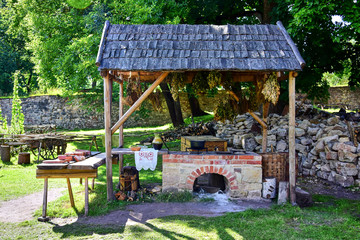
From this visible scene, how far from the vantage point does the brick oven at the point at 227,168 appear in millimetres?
6672

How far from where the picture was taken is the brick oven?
667 cm

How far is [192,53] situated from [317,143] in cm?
481

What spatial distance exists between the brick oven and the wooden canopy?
2.52 feet

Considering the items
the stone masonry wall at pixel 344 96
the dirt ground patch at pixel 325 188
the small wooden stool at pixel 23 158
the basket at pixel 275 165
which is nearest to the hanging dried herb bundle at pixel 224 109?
the basket at pixel 275 165

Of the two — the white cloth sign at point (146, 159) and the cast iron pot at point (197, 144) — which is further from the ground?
the cast iron pot at point (197, 144)

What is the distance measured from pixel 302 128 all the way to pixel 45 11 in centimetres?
1362

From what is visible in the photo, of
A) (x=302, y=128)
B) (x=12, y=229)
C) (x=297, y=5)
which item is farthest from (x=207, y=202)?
(x=297, y=5)

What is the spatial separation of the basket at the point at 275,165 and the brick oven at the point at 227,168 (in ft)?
0.78

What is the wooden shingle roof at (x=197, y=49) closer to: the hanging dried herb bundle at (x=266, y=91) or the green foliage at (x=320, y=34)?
the hanging dried herb bundle at (x=266, y=91)

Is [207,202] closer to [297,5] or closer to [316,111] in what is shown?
[297,5]

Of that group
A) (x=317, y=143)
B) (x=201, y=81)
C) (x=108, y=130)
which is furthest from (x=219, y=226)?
(x=317, y=143)

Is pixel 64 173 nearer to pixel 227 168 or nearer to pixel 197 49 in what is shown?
pixel 227 168

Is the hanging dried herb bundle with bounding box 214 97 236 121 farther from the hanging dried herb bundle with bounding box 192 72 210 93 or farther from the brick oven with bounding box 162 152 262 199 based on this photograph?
the brick oven with bounding box 162 152 262 199

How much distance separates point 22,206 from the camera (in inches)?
256
